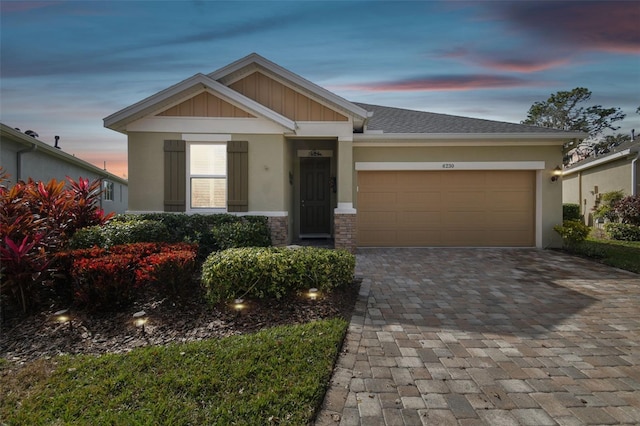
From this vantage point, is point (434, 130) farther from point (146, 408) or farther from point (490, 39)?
point (146, 408)

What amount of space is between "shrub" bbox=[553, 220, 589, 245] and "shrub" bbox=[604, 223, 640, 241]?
574 centimetres

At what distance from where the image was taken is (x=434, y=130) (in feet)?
32.7

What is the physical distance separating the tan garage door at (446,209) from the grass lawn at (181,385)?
23.4 ft

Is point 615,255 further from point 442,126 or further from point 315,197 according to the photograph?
point 315,197

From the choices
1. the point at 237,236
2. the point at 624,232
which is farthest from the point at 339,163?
the point at 624,232

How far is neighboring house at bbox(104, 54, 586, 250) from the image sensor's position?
8555 millimetres

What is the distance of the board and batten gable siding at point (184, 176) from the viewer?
8.52 m

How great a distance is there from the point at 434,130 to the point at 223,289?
807cm

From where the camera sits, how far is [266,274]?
434 cm

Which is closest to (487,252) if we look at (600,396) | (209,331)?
(600,396)

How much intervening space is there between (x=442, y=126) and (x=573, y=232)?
4.69 m

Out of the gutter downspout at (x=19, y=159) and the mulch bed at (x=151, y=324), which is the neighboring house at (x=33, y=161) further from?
the mulch bed at (x=151, y=324)

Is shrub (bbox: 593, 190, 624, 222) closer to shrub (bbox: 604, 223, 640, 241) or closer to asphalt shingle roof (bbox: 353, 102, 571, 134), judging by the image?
shrub (bbox: 604, 223, 640, 241)

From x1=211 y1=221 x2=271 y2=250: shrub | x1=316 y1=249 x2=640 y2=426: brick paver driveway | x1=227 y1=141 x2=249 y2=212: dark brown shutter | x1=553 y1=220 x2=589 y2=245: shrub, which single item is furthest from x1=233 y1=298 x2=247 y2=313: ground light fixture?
x1=553 y1=220 x2=589 y2=245: shrub
